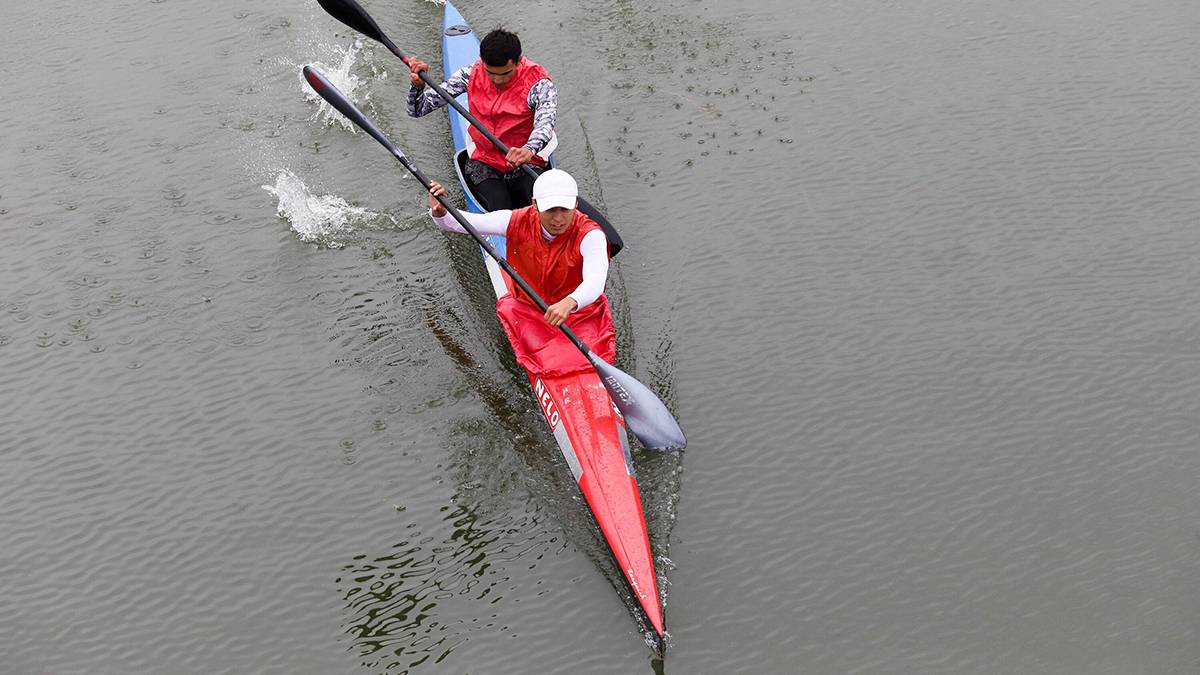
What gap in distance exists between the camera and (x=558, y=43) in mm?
13078

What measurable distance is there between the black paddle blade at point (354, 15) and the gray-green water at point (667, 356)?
48.4 inches

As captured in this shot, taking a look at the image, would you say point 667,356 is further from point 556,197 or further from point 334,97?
point 334,97

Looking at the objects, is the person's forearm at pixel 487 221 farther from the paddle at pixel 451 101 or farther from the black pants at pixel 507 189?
the black pants at pixel 507 189

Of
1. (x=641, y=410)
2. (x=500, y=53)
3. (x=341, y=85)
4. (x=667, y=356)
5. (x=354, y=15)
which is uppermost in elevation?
(x=500, y=53)

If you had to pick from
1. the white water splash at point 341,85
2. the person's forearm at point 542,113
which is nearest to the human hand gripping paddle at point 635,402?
the person's forearm at point 542,113

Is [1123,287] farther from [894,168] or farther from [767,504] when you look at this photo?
[767,504]

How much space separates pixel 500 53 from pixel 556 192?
79.6 inches

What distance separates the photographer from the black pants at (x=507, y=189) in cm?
934

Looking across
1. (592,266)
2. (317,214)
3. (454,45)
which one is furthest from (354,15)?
(592,266)

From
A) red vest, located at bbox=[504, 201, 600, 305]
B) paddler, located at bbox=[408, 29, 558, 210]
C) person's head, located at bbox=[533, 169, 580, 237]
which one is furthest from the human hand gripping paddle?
paddler, located at bbox=[408, 29, 558, 210]

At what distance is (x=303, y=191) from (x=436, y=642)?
5421 millimetres

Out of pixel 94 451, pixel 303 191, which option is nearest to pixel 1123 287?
pixel 303 191

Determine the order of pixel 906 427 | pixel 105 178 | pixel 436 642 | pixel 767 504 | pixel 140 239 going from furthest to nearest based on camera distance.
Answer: pixel 105 178, pixel 140 239, pixel 906 427, pixel 767 504, pixel 436 642

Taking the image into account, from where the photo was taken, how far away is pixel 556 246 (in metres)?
7.74
